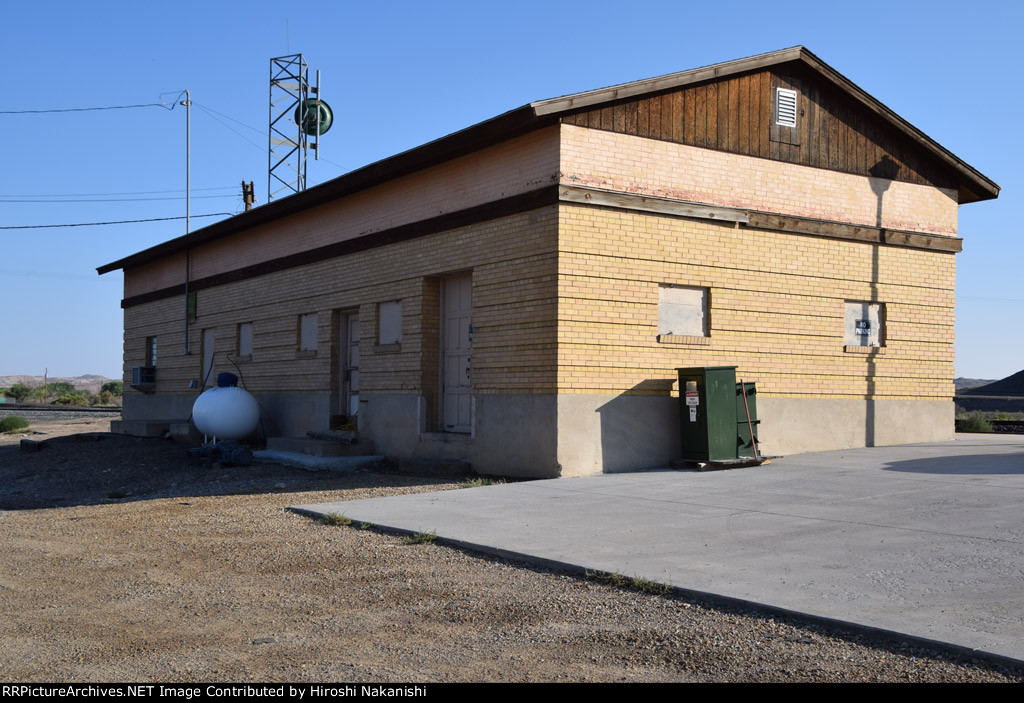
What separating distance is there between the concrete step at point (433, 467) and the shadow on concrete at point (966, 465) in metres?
5.93

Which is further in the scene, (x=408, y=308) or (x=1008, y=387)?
(x=1008, y=387)

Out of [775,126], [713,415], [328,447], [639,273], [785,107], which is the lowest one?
[328,447]

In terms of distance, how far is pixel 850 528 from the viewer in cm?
837

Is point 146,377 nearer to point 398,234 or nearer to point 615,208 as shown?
point 398,234

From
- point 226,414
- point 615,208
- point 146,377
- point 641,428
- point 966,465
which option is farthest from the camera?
point 146,377

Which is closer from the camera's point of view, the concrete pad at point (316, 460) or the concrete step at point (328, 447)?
the concrete pad at point (316, 460)

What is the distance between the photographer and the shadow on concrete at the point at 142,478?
13.6 meters

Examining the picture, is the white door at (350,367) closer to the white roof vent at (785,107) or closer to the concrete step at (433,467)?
the concrete step at (433,467)

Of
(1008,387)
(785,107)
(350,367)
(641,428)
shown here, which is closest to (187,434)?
(350,367)

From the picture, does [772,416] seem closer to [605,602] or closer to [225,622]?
[605,602]

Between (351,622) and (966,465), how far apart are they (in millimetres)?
9704

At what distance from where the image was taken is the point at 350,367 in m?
18.5

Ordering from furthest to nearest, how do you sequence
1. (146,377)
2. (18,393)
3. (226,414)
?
(18,393)
(146,377)
(226,414)

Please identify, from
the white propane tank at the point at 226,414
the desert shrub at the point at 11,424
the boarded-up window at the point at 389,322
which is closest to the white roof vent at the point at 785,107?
the boarded-up window at the point at 389,322
